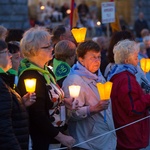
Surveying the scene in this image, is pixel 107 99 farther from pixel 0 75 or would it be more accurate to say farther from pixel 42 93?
pixel 0 75

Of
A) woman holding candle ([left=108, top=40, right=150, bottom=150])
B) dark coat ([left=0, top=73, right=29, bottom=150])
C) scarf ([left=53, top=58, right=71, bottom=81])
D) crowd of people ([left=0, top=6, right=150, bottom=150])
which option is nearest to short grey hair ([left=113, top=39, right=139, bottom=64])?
crowd of people ([left=0, top=6, right=150, bottom=150])

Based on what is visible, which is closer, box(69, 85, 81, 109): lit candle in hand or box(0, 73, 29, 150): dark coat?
box(0, 73, 29, 150): dark coat

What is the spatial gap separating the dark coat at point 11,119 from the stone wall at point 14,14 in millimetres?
18240

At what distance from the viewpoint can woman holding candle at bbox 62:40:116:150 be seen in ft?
19.3

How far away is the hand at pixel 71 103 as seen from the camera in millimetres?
5586

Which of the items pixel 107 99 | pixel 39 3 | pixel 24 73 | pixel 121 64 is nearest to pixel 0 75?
pixel 24 73

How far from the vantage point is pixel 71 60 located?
23.8ft

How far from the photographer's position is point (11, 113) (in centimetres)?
472

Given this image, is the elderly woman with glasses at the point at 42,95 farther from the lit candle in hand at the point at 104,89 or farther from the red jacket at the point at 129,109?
the red jacket at the point at 129,109

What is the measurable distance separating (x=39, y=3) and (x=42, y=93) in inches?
891

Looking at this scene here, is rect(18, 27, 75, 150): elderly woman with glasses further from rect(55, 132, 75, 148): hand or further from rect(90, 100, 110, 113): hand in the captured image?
rect(90, 100, 110, 113): hand

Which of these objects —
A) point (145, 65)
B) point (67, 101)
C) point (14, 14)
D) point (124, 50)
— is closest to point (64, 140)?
point (67, 101)

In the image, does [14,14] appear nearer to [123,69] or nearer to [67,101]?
[123,69]

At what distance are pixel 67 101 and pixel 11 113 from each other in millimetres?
995
